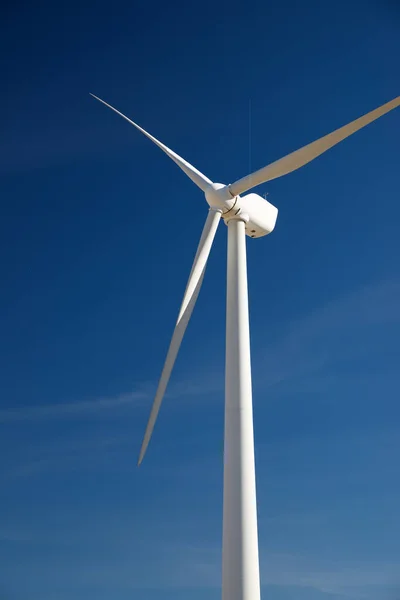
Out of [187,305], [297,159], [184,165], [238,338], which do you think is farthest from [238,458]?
[184,165]

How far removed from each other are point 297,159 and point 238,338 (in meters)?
6.01

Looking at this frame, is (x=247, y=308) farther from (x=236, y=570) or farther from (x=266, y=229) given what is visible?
(x=236, y=570)

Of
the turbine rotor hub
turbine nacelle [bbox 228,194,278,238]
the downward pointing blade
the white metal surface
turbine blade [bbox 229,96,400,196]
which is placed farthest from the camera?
turbine nacelle [bbox 228,194,278,238]

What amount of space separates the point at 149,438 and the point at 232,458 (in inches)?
110

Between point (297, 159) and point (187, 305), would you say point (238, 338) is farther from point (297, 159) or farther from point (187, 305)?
point (297, 159)

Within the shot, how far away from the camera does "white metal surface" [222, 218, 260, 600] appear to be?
2039cm

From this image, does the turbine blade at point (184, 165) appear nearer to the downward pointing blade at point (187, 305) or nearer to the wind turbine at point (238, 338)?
the wind turbine at point (238, 338)

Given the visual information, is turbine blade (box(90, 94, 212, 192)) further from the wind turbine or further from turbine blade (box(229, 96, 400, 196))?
turbine blade (box(229, 96, 400, 196))

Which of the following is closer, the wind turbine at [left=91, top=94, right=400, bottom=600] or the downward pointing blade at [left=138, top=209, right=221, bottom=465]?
the wind turbine at [left=91, top=94, right=400, bottom=600]

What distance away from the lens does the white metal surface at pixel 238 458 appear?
2039cm

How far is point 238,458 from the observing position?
21562mm

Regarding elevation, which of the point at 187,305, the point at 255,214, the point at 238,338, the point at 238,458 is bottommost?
the point at 238,458

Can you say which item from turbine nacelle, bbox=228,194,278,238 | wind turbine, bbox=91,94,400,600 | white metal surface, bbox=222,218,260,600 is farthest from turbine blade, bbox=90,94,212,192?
white metal surface, bbox=222,218,260,600

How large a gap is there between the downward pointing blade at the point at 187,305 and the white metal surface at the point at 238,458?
1.03 m
